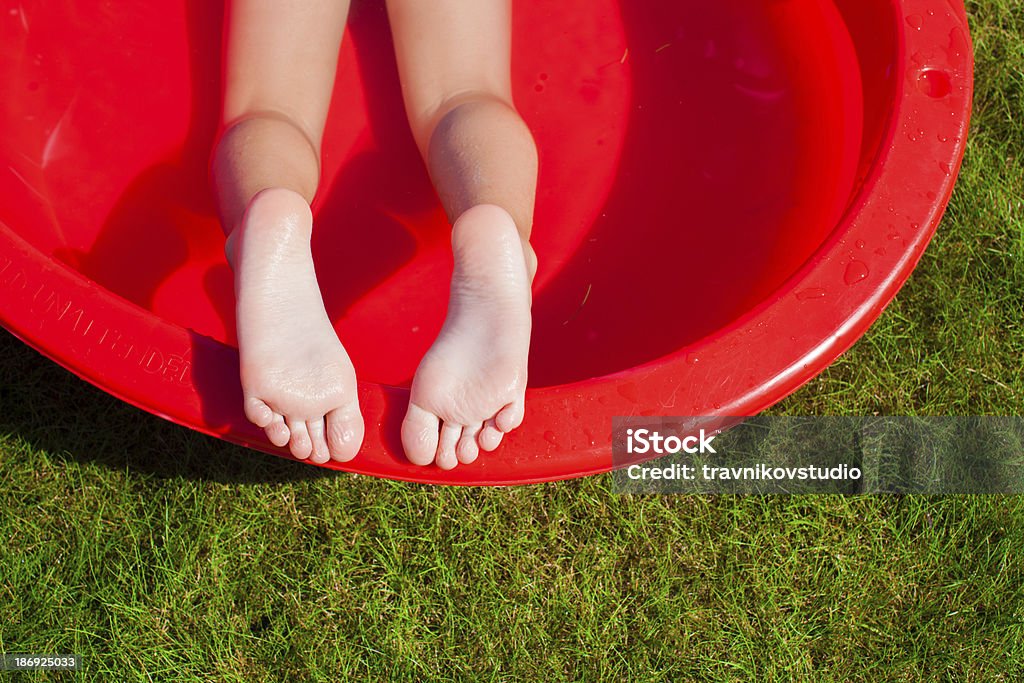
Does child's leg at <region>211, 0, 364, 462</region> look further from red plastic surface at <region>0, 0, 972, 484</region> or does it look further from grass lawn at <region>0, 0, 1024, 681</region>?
grass lawn at <region>0, 0, 1024, 681</region>

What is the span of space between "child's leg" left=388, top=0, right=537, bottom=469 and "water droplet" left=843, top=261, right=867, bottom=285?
0.37 meters

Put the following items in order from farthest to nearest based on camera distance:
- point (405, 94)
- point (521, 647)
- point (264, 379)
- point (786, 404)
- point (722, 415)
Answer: point (786, 404), point (521, 647), point (405, 94), point (722, 415), point (264, 379)

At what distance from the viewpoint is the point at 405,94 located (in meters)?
1.26

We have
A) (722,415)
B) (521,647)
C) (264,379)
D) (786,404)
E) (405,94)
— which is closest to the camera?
(264,379)

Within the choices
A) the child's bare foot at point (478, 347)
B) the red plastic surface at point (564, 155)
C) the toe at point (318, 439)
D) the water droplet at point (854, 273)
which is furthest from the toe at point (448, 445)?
the water droplet at point (854, 273)

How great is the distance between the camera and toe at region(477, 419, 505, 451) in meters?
0.96

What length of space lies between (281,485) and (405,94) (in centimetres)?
64

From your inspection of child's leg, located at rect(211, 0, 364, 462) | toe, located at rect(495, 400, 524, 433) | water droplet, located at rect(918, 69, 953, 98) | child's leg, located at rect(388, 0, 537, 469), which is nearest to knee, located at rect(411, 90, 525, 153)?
child's leg, located at rect(388, 0, 537, 469)

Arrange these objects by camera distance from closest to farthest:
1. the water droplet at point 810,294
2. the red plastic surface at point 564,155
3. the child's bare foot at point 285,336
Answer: the child's bare foot at point 285,336, the water droplet at point 810,294, the red plastic surface at point 564,155

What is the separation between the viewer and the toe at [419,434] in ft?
3.07

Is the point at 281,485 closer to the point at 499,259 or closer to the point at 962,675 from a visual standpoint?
the point at 499,259

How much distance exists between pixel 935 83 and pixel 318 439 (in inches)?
34.7

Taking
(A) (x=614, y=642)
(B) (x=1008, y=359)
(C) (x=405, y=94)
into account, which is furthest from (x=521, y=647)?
(B) (x=1008, y=359)

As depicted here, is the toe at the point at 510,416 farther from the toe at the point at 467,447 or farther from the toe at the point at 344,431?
the toe at the point at 344,431
